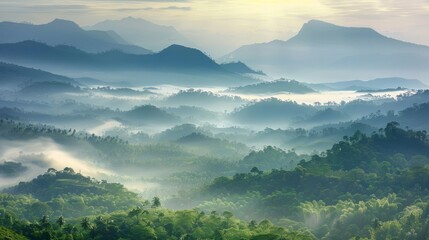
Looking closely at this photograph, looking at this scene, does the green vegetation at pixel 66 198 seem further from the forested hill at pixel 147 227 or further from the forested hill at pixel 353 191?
the forested hill at pixel 147 227

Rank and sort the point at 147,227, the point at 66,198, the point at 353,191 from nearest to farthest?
1. the point at 147,227
2. the point at 353,191
3. the point at 66,198

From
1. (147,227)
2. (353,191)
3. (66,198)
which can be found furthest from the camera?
(66,198)

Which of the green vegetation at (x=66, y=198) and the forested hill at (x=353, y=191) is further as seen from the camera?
the green vegetation at (x=66, y=198)

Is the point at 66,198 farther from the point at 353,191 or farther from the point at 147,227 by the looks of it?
the point at 147,227

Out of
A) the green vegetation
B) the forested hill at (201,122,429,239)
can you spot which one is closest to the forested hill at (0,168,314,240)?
the forested hill at (201,122,429,239)

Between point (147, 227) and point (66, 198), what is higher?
point (66, 198)

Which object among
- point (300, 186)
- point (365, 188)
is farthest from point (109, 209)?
point (365, 188)

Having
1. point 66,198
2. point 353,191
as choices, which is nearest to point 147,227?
point 353,191

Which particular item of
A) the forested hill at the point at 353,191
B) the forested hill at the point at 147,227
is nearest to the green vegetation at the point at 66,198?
the forested hill at the point at 353,191

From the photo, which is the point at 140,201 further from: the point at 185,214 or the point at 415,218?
the point at 415,218
